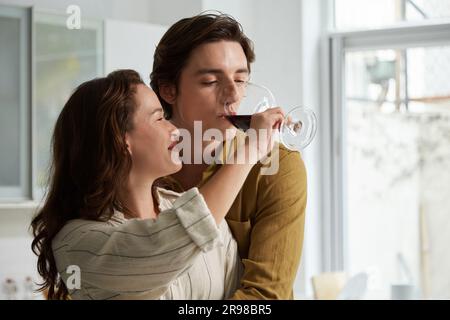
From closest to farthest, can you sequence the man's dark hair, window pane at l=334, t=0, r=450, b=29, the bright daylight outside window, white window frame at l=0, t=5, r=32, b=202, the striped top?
the striped top, the man's dark hair, white window frame at l=0, t=5, r=32, b=202, window pane at l=334, t=0, r=450, b=29, the bright daylight outside window

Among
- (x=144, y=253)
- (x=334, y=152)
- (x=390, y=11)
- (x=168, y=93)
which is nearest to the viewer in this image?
(x=144, y=253)

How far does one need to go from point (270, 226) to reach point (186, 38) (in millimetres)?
147

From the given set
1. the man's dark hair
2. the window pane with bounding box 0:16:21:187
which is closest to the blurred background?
the window pane with bounding box 0:16:21:187

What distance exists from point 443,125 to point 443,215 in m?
0.23

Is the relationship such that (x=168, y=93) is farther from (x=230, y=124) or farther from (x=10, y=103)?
(x=10, y=103)

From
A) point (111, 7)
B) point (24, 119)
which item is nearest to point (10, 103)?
point (24, 119)

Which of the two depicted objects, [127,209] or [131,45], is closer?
[127,209]

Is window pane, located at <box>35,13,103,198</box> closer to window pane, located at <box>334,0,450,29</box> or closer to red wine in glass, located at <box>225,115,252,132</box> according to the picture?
red wine in glass, located at <box>225,115,252,132</box>

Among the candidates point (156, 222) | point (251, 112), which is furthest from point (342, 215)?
point (156, 222)

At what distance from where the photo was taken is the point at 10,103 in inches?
47.9

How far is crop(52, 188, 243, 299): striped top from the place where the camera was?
1.45ft

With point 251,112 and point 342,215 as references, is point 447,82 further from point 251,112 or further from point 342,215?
point 251,112

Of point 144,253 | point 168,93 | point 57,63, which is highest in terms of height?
point 57,63

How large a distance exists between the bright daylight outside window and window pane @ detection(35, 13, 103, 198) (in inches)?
29.6
